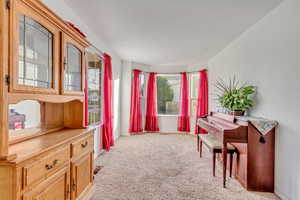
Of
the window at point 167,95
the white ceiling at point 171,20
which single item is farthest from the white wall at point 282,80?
the window at point 167,95

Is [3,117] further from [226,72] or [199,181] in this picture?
[226,72]

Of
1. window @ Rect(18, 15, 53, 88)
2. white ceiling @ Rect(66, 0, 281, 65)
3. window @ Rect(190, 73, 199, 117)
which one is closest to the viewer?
window @ Rect(18, 15, 53, 88)

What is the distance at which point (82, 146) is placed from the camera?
182cm

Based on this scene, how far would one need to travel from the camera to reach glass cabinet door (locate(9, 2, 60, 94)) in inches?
41.3

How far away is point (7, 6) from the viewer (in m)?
0.97

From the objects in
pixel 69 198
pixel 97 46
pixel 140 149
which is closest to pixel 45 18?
pixel 69 198

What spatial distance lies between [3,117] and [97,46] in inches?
108

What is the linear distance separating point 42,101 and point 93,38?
218 cm

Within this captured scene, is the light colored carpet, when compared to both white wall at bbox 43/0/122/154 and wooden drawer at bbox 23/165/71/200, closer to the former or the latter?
wooden drawer at bbox 23/165/71/200

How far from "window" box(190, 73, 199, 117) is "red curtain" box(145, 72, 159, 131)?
1255 mm

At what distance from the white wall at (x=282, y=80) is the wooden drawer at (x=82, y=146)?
7.49ft

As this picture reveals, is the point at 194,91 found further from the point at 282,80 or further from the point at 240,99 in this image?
the point at 282,80

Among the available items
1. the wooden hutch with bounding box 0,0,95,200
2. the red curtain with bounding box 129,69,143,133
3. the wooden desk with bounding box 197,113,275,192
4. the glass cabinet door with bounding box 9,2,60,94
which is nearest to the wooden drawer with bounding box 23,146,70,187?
the wooden hutch with bounding box 0,0,95,200

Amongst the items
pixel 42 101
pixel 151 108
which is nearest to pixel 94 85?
pixel 42 101
